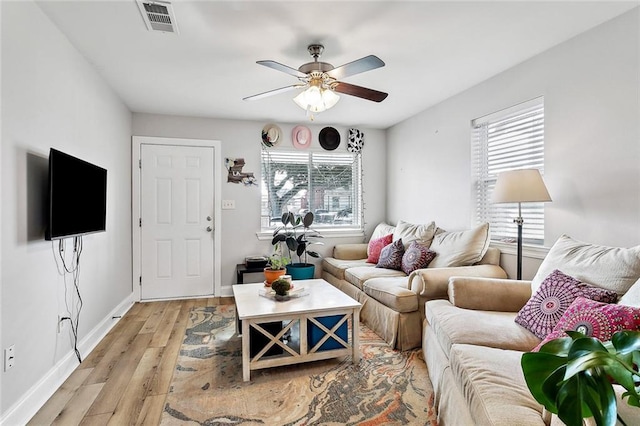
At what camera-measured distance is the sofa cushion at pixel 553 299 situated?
5.65 ft

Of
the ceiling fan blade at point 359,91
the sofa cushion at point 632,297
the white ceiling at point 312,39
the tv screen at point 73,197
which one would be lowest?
the sofa cushion at point 632,297

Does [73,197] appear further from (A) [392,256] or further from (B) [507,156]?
(B) [507,156]

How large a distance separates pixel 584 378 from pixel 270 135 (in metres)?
4.49

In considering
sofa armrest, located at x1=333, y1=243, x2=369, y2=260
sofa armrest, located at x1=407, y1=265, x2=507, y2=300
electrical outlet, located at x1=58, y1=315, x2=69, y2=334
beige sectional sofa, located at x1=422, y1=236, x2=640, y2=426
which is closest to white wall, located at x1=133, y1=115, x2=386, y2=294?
sofa armrest, located at x1=333, y1=243, x2=369, y2=260

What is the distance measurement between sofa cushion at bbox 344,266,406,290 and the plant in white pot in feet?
2.46

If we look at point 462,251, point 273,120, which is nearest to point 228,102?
point 273,120

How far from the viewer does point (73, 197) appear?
2305mm

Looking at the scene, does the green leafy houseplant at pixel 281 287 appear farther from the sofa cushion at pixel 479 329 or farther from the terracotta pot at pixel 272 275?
the sofa cushion at pixel 479 329

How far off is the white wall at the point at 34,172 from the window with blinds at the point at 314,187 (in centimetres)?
221

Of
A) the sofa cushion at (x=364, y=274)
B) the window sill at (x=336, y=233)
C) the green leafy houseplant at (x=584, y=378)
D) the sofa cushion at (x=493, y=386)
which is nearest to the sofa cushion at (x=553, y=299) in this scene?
the sofa cushion at (x=493, y=386)

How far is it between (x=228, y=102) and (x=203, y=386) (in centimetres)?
286

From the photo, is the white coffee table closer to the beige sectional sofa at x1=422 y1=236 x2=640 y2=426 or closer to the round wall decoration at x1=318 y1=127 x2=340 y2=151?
the beige sectional sofa at x1=422 y1=236 x2=640 y2=426

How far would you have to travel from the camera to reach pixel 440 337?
6.82ft

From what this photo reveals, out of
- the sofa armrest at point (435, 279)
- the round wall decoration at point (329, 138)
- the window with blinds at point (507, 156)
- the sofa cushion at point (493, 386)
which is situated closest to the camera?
the sofa cushion at point (493, 386)
